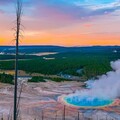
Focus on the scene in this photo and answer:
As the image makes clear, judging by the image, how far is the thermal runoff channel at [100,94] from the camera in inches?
1396

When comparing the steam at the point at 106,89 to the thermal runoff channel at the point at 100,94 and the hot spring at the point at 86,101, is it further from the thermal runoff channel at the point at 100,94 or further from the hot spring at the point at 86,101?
the hot spring at the point at 86,101

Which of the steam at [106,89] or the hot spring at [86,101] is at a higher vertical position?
the steam at [106,89]

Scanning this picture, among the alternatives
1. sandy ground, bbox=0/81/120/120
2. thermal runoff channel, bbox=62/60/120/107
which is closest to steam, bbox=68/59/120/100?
thermal runoff channel, bbox=62/60/120/107

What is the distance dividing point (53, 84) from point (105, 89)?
972 centimetres

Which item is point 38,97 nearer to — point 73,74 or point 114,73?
point 114,73

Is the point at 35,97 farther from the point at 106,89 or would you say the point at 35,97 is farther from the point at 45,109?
the point at 106,89

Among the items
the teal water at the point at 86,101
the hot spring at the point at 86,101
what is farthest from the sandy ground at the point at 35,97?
the teal water at the point at 86,101

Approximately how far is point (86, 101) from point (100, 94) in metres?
4.53

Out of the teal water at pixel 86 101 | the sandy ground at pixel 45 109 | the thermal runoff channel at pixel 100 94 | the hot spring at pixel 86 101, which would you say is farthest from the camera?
the thermal runoff channel at pixel 100 94

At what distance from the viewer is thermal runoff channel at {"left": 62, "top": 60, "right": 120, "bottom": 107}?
3547 cm

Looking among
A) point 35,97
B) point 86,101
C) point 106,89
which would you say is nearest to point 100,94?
point 106,89

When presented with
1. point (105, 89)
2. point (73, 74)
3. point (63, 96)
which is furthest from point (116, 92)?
point (73, 74)

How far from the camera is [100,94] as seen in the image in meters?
40.9

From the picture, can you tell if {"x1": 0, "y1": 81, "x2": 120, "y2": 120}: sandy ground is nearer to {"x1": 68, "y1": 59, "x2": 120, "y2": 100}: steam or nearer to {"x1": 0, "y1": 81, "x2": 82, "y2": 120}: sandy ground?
{"x1": 0, "y1": 81, "x2": 82, "y2": 120}: sandy ground
